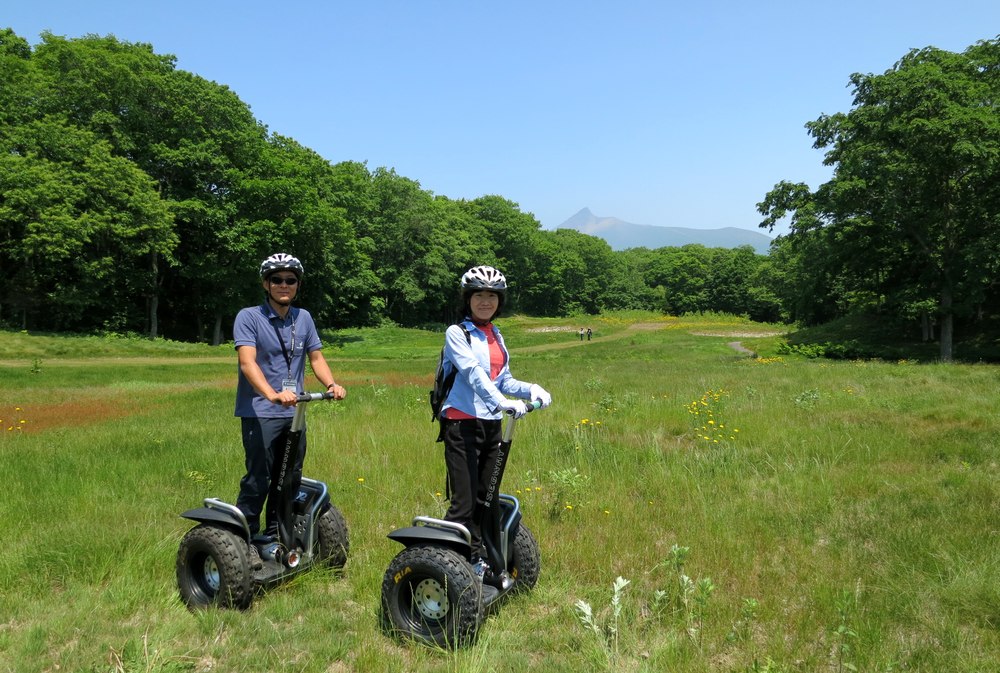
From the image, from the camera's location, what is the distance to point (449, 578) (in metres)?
3.66

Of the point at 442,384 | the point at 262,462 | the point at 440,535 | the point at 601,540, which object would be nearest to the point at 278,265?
the point at 262,462

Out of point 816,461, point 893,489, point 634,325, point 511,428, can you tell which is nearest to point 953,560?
point 893,489

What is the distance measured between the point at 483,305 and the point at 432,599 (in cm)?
198

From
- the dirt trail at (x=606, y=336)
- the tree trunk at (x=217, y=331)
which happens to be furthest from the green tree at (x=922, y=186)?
the tree trunk at (x=217, y=331)

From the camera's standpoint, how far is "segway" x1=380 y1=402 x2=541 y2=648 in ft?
12.0

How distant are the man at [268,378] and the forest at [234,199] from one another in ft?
103

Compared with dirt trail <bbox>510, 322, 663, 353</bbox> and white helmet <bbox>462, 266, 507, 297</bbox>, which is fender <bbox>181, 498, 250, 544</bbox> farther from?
dirt trail <bbox>510, 322, 663, 353</bbox>

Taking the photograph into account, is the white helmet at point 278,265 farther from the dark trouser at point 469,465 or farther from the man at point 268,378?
the dark trouser at point 469,465

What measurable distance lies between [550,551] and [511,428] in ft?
5.94

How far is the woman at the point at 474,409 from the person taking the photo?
3.97m

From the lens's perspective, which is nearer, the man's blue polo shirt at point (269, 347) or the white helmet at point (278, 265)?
the man's blue polo shirt at point (269, 347)

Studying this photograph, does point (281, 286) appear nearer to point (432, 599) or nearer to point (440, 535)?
point (440, 535)

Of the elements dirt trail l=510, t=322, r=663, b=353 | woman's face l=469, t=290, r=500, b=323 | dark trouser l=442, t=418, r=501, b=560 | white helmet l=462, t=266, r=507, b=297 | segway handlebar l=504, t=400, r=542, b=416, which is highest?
white helmet l=462, t=266, r=507, b=297

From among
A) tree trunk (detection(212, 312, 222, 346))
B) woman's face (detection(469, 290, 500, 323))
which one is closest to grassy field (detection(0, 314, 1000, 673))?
woman's face (detection(469, 290, 500, 323))
